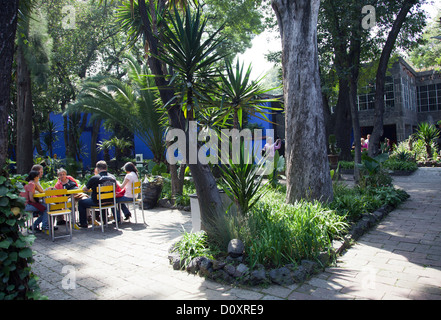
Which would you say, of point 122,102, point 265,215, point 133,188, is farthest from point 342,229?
point 122,102

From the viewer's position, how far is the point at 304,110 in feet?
20.6

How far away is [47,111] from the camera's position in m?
18.3

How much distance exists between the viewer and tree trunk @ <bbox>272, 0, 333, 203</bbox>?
623 cm

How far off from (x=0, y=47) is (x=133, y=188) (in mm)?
4655

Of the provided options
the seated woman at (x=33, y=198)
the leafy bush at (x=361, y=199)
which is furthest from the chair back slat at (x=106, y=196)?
the leafy bush at (x=361, y=199)

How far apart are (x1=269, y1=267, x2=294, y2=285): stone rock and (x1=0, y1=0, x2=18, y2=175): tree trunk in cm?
296

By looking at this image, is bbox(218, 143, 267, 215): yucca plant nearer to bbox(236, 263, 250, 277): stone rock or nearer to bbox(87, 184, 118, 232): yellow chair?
bbox(236, 263, 250, 277): stone rock

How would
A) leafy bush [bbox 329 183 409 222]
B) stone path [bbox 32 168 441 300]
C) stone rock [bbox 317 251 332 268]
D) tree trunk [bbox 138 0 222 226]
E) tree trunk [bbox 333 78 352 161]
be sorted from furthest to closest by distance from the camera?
tree trunk [bbox 333 78 352 161] → leafy bush [bbox 329 183 409 222] → tree trunk [bbox 138 0 222 226] → stone rock [bbox 317 251 332 268] → stone path [bbox 32 168 441 300]

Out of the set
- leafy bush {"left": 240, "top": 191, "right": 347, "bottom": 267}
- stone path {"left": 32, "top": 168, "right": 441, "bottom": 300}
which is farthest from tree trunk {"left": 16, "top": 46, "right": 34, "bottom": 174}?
leafy bush {"left": 240, "top": 191, "right": 347, "bottom": 267}

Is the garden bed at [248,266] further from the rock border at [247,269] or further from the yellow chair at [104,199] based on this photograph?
the yellow chair at [104,199]

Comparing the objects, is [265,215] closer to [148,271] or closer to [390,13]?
[148,271]

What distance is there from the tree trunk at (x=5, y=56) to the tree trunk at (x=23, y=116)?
41.0ft

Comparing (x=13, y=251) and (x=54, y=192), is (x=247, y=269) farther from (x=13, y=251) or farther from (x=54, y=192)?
(x=54, y=192)

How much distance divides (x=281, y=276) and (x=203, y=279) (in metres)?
0.96
